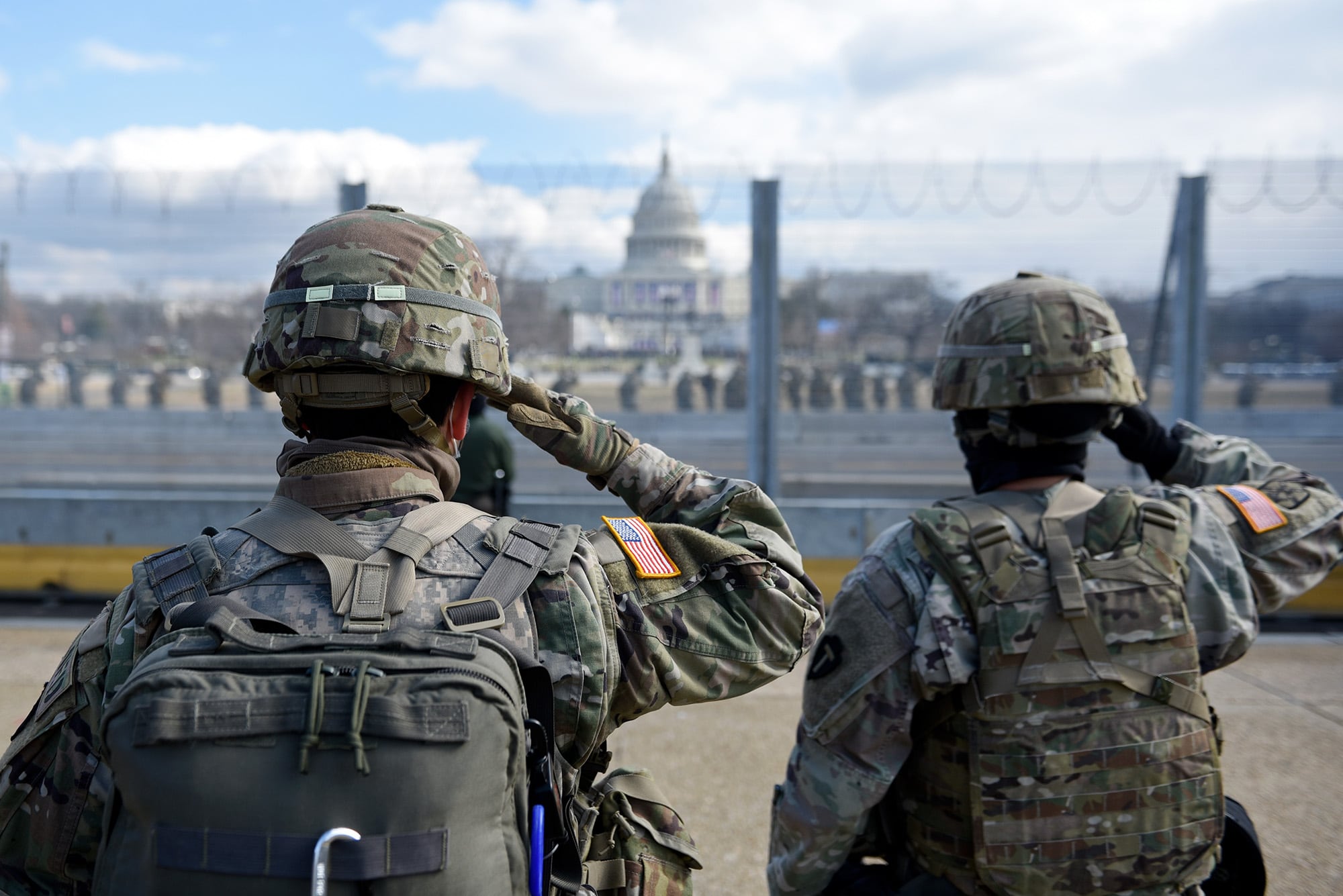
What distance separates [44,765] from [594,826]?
851 mm

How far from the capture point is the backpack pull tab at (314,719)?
1.16m

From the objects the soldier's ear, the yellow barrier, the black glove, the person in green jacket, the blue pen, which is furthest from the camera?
the yellow barrier

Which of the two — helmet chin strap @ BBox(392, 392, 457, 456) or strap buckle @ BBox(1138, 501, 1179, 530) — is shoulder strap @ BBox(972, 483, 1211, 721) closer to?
strap buckle @ BBox(1138, 501, 1179, 530)

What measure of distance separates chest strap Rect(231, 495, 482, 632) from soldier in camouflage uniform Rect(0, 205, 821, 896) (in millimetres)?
14

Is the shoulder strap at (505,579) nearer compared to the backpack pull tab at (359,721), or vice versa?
the backpack pull tab at (359,721)

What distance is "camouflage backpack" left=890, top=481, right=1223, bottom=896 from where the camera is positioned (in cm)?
188

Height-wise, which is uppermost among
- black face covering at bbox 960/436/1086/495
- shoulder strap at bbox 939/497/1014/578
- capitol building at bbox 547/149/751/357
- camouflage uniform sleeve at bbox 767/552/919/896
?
capitol building at bbox 547/149/751/357

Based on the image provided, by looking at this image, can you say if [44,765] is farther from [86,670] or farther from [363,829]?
[363,829]

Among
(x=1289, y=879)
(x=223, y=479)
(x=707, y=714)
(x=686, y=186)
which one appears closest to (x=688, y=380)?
(x=686, y=186)

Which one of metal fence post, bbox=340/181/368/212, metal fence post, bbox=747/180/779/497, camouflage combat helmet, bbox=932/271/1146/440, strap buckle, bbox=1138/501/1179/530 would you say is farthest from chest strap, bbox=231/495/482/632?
metal fence post, bbox=340/181/368/212

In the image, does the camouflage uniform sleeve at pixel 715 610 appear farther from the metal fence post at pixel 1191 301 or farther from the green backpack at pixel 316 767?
the metal fence post at pixel 1191 301

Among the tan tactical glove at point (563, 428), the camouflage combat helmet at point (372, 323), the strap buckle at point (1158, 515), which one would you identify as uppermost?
the camouflage combat helmet at point (372, 323)

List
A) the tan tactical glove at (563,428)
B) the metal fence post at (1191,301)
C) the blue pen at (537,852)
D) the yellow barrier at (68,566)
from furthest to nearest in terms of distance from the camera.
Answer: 1. the yellow barrier at (68,566)
2. the metal fence post at (1191,301)
3. the tan tactical glove at (563,428)
4. the blue pen at (537,852)

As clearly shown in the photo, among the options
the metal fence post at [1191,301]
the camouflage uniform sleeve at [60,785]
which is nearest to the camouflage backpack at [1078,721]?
the camouflage uniform sleeve at [60,785]
